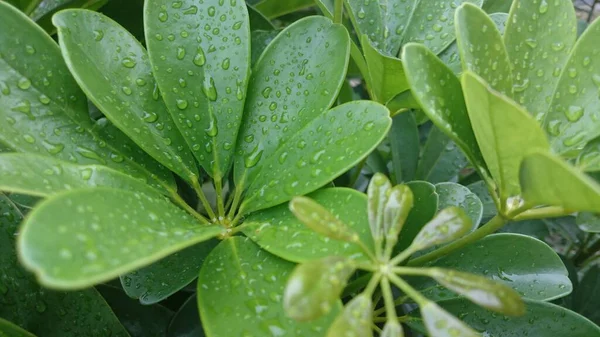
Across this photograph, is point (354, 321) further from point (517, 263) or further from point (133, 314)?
point (133, 314)

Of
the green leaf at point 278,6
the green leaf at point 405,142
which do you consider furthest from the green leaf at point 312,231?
the green leaf at point 278,6

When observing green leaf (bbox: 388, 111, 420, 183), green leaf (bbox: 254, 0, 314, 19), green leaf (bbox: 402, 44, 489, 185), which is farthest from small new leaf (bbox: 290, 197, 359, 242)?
green leaf (bbox: 254, 0, 314, 19)

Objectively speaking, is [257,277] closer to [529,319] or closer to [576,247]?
[529,319]

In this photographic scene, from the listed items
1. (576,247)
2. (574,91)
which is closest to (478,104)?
(574,91)

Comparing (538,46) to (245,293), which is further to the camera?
(538,46)

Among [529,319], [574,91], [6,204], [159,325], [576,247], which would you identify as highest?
[574,91]

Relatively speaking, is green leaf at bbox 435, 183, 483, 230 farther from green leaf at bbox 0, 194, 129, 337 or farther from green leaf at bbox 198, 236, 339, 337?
green leaf at bbox 0, 194, 129, 337

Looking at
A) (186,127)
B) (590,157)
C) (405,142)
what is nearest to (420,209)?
(590,157)
